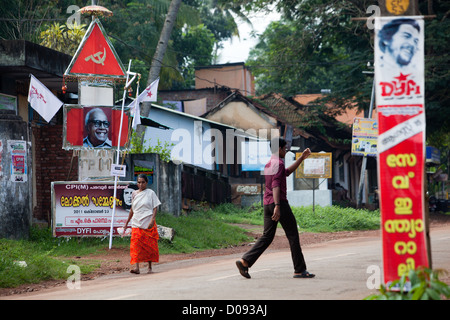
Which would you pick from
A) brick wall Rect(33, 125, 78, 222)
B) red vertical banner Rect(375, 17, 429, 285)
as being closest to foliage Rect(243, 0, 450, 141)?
brick wall Rect(33, 125, 78, 222)

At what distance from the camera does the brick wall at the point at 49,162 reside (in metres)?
20.8

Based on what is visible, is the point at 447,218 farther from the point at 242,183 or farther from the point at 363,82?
the point at 242,183

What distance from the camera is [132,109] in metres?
18.9

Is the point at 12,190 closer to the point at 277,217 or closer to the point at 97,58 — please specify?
A: the point at 97,58

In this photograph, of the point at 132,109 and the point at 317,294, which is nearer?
the point at 317,294

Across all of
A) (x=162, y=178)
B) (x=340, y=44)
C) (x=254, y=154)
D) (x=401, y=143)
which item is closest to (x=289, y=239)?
(x=401, y=143)

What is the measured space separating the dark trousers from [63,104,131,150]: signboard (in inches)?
329

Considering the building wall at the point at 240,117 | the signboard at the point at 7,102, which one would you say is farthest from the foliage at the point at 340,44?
the signboard at the point at 7,102

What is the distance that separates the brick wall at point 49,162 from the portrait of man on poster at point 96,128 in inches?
114

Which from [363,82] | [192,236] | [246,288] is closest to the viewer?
[246,288]

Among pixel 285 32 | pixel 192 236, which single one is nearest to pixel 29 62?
pixel 192 236

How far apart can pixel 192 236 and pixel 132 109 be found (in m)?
3.83

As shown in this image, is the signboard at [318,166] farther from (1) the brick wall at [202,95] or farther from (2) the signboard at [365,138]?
(1) the brick wall at [202,95]
